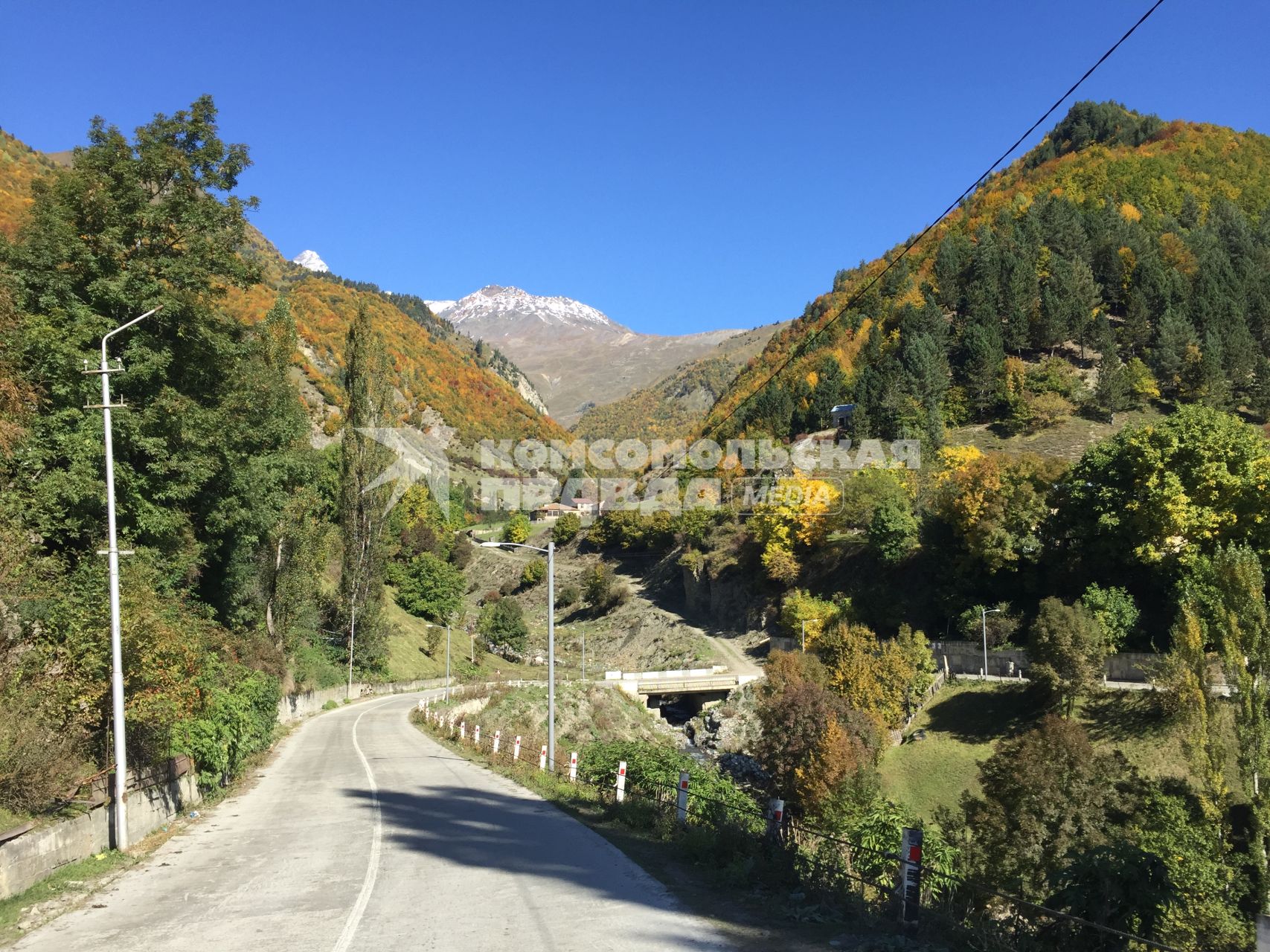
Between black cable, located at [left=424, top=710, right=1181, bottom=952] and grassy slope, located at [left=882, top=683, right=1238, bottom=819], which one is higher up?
black cable, located at [left=424, top=710, right=1181, bottom=952]

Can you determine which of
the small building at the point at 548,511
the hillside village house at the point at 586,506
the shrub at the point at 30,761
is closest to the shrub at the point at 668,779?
the shrub at the point at 30,761

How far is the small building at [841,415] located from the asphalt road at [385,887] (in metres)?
102

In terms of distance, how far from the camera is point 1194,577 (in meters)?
43.3

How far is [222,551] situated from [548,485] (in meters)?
160

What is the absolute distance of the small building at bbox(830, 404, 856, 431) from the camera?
114 meters

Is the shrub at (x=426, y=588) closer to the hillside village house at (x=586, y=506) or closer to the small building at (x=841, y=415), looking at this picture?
the hillside village house at (x=586, y=506)

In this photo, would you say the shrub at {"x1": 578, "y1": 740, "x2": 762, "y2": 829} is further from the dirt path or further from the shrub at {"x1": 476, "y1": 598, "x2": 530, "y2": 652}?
the shrub at {"x1": 476, "y1": 598, "x2": 530, "y2": 652}

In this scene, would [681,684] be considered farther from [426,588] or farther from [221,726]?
[221,726]

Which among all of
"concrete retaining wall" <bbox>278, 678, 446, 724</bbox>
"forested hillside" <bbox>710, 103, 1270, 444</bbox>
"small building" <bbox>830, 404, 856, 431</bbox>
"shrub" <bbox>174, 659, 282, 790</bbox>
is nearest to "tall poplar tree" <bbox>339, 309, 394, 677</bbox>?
"concrete retaining wall" <bbox>278, 678, 446, 724</bbox>

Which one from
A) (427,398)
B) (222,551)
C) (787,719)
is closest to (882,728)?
(787,719)

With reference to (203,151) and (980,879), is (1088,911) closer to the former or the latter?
(980,879)

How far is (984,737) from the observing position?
4441 cm

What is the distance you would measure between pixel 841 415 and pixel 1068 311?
31321 millimetres

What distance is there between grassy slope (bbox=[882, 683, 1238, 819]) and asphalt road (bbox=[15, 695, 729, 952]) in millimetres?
28909
